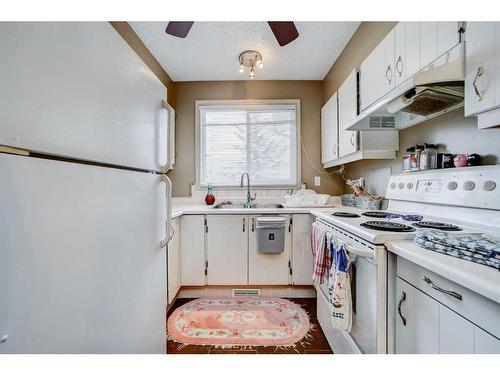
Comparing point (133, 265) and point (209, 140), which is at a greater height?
point (209, 140)

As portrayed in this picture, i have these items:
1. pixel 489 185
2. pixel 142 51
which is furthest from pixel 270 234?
pixel 142 51

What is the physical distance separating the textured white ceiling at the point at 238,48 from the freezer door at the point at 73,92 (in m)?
1.47

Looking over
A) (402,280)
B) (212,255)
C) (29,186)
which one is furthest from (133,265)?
(212,255)

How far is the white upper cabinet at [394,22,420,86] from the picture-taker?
1.15 m

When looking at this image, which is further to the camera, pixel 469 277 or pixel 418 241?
pixel 418 241

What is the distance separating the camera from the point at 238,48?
7.36 ft

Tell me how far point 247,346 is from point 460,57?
193 cm

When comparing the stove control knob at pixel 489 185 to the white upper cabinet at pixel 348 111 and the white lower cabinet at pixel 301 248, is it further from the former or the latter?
the white lower cabinet at pixel 301 248

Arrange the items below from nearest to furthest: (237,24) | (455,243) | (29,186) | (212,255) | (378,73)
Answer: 1. (29,186)
2. (455,243)
3. (378,73)
4. (237,24)
5. (212,255)

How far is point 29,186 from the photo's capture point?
0.46m

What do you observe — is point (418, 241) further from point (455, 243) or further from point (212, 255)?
point (212, 255)

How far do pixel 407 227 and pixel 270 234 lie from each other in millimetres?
1263

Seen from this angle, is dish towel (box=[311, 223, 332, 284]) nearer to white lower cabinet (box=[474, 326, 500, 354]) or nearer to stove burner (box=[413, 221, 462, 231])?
stove burner (box=[413, 221, 462, 231])

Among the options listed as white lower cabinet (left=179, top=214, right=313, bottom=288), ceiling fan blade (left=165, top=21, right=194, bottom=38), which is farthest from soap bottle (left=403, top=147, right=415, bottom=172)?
ceiling fan blade (left=165, top=21, right=194, bottom=38)
